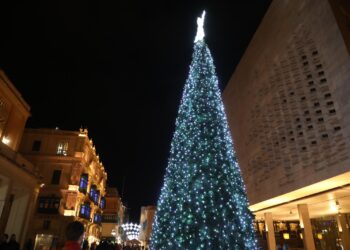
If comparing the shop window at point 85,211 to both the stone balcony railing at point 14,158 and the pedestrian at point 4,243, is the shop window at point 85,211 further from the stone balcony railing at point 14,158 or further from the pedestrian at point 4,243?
the pedestrian at point 4,243

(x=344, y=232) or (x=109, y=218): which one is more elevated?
(x=109, y=218)

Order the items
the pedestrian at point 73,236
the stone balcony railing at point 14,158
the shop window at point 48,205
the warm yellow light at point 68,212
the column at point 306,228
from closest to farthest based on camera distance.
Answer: the pedestrian at point 73,236 < the stone balcony railing at point 14,158 < the column at point 306,228 < the shop window at point 48,205 < the warm yellow light at point 68,212

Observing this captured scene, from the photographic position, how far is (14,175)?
61.9 feet

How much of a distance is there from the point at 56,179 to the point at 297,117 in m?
26.5

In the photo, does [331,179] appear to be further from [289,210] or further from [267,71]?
[289,210]

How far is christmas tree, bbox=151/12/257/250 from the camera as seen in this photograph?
30.9 ft

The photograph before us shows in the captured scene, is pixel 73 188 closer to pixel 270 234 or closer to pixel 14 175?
Answer: pixel 14 175

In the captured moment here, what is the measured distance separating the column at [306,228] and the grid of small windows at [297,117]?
4.24 meters

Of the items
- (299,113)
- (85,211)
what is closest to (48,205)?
(85,211)

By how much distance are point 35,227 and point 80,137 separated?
11016 millimetres

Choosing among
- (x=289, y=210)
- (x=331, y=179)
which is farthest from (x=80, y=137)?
(x=331, y=179)

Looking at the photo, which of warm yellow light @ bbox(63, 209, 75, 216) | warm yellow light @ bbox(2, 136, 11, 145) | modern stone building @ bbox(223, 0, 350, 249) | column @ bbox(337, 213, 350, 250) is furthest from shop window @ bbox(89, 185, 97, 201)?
column @ bbox(337, 213, 350, 250)

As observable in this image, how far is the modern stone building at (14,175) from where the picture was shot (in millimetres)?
18239

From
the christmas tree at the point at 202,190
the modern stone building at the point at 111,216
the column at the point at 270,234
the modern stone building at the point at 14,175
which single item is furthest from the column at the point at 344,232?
the modern stone building at the point at 111,216
